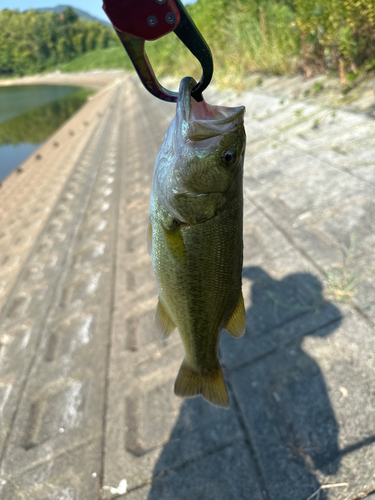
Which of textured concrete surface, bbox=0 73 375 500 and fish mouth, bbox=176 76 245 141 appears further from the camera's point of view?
textured concrete surface, bbox=0 73 375 500

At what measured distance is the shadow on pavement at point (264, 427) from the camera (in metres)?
2.07

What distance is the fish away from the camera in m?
1.35

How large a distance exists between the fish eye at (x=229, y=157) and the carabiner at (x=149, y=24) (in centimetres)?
33

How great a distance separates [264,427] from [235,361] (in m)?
0.59

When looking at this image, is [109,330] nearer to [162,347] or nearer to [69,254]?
[162,347]

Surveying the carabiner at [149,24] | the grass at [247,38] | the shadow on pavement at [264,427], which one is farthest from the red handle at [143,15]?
the grass at [247,38]

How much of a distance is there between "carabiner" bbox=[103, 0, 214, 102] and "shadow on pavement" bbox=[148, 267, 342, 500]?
2.31m

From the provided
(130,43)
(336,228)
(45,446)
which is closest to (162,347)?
(45,446)

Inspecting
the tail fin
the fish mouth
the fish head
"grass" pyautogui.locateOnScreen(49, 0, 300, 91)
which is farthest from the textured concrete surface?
"grass" pyautogui.locateOnScreen(49, 0, 300, 91)

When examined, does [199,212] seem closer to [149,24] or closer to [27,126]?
[149,24]

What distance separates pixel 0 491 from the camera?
2.49 meters

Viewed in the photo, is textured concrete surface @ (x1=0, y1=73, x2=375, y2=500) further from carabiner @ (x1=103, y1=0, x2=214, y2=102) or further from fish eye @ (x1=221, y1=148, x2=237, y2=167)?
carabiner @ (x1=103, y1=0, x2=214, y2=102)

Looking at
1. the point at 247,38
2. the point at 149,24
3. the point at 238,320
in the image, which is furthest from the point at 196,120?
the point at 247,38

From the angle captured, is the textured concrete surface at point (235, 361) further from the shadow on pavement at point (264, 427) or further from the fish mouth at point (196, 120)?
the fish mouth at point (196, 120)
